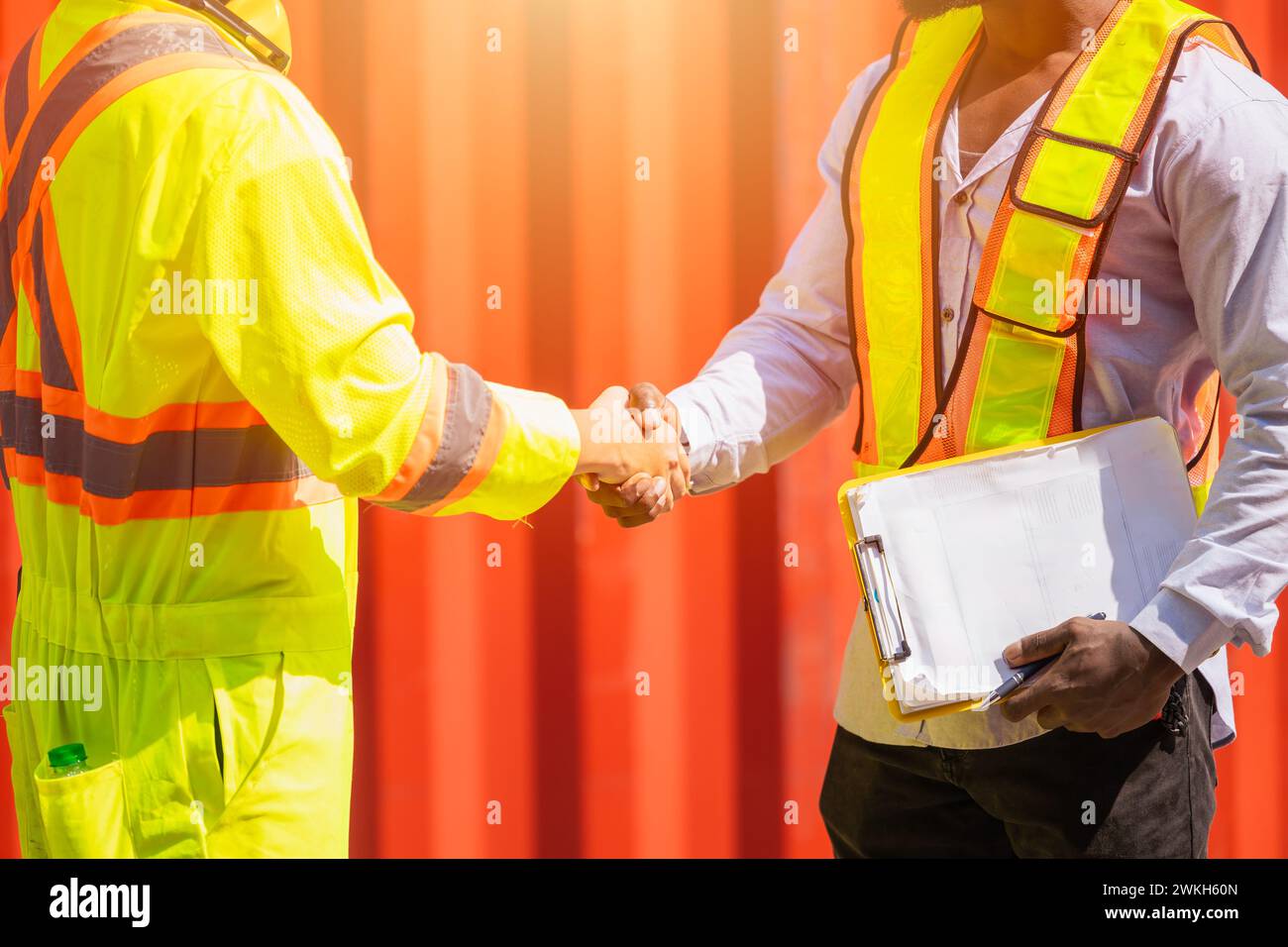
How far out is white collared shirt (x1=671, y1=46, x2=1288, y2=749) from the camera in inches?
53.3

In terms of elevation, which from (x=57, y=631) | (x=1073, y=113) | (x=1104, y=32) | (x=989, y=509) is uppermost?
(x=1104, y=32)

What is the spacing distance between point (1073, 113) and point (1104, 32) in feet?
0.38

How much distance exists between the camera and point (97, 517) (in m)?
1.41

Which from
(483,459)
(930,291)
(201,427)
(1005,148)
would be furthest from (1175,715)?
(201,427)

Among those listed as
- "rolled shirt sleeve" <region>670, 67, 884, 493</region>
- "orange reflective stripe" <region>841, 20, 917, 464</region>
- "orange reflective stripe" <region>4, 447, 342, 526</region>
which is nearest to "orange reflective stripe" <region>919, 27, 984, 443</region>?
"orange reflective stripe" <region>841, 20, 917, 464</region>

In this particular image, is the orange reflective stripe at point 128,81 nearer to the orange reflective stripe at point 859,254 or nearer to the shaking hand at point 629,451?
the shaking hand at point 629,451

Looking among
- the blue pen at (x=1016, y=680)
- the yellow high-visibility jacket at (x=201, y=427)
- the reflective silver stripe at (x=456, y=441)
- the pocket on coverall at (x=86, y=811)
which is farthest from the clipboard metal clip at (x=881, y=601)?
the pocket on coverall at (x=86, y=811)

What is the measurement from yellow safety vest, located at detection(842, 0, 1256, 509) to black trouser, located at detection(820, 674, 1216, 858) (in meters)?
0.34

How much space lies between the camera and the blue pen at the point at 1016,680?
1416 millimetres

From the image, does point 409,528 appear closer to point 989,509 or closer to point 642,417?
point 642,417

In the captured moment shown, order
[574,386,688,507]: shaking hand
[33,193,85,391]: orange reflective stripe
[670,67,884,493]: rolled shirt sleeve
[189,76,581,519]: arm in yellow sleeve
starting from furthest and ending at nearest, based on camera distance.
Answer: [670,67,884,493]: rolled shirt sleeve < [574,386,688,507]: shaking hand < [33,193,85,391]: orange reflective stripe < [189,76,581,519]: arm in yellow sleeve

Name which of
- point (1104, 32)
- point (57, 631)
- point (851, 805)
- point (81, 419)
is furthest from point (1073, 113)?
point (57, 631)

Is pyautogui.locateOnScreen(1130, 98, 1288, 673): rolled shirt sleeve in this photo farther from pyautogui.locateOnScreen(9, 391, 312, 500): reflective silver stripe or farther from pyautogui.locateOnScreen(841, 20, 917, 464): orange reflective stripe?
pyautogui.locateOnScreen(9, 391, 312, 500): reflective silver stripe

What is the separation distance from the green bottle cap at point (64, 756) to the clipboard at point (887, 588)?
3.03 ft
